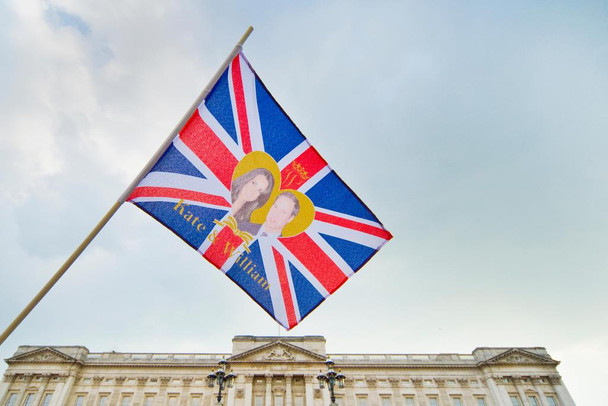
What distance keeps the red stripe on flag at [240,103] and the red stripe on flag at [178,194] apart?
4.58 feet

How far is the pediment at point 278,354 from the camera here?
44.3 metres

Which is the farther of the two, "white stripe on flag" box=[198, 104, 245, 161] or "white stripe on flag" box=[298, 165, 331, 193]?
"white stripe on flag" box=[298, 165, 331, 193]

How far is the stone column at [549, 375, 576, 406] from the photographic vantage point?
43781 millimetres

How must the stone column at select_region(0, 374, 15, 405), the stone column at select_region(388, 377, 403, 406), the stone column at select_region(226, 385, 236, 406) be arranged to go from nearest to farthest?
the stone column at select_region(226, 385, 236, 406)
the stone column at select_region(0, 374, 15, 405)
the stone column at select_region(388, 377, 403, 406)

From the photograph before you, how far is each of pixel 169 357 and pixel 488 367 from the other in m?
40.4

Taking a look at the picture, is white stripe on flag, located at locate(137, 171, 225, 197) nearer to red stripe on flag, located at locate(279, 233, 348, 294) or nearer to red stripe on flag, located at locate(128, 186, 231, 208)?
red stripe on flag, located at locate(128, 186, 231, 208)

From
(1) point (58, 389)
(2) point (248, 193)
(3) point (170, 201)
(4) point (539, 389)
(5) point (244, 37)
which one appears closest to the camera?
(5) point (244, 37)

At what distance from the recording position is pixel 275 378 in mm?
43438

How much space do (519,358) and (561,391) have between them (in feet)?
17.9

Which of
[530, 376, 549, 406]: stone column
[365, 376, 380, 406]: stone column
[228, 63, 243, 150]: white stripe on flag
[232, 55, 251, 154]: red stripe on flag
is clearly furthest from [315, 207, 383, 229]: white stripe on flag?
[530, 376, 549, 406]: stone column

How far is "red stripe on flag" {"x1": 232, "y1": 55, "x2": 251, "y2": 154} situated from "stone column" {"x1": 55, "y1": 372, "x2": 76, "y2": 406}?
47.5m

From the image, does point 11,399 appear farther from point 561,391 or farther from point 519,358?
point 561,391

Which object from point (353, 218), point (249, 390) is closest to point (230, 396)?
point (249, 390)

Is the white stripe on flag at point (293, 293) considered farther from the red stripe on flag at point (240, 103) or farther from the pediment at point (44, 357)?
the pediment at point (44, 357)
